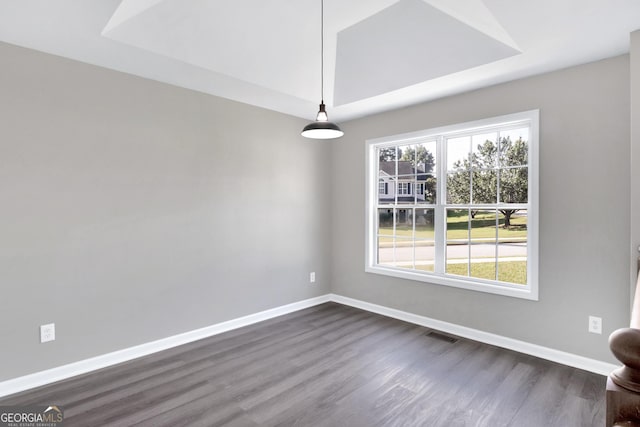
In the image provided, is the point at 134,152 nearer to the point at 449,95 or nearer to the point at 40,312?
the point at 40,312

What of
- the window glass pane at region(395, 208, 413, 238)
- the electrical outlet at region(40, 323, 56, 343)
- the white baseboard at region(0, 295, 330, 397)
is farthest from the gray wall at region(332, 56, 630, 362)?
the electrical outlet at region(40, 323, 56, 343)

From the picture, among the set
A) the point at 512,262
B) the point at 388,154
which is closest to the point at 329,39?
the point at 388,154

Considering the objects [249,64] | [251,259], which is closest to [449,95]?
[249,64]

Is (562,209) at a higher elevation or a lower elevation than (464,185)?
lower

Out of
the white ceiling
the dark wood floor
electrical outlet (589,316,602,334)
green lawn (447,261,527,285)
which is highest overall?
the white ceiling

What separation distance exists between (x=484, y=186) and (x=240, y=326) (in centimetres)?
327

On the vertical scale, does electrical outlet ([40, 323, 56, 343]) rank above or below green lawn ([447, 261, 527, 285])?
below

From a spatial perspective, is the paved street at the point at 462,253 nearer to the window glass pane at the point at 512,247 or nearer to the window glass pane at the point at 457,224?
the window glass pane at the point at 512,247

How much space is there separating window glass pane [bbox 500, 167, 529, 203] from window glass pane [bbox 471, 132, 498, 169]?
166 mm

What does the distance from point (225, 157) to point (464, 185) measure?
9.21 feet

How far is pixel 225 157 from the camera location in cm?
387

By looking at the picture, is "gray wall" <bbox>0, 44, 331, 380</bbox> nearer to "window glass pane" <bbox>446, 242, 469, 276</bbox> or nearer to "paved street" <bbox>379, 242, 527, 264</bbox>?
"paved street" <bbox>379, 242, 527, 264</bbox>
